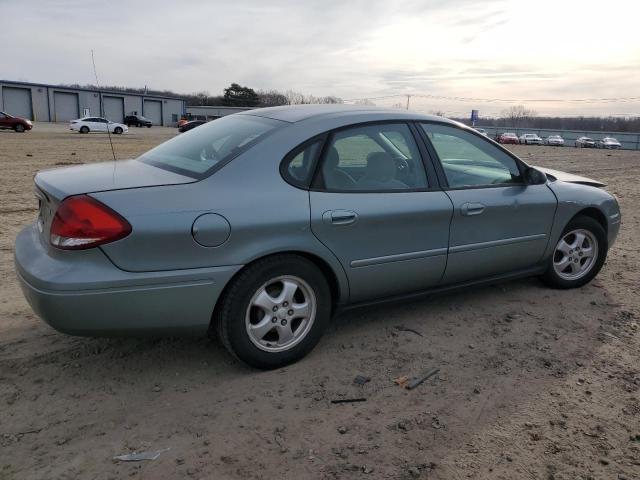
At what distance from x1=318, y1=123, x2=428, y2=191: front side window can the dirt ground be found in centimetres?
107

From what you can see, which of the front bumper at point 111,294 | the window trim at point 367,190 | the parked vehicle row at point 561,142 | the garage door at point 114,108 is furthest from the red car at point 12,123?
the parked vehicle row at point 561,142

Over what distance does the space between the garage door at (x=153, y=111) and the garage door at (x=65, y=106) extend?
10.3m

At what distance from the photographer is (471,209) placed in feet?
12.5

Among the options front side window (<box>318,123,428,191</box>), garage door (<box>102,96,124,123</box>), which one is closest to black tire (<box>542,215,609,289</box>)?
front side window (<box>318,123,428,191</box>)

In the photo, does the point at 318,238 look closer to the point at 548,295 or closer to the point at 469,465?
the point at 469,465

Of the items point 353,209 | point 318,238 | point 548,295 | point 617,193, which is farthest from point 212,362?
point 617,193

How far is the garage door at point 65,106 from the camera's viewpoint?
6322 cm

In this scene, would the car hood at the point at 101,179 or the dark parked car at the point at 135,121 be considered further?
the dark parked car at the point at 135,121

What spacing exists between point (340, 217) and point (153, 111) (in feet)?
257

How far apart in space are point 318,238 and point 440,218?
1.00 metres

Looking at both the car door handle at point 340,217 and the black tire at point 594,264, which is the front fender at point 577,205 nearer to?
the black tire at point 594,264

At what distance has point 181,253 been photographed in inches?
109

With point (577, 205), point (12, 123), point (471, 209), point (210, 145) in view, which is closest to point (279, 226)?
point (210, 145)

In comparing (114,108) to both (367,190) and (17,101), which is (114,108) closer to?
(17,101)
